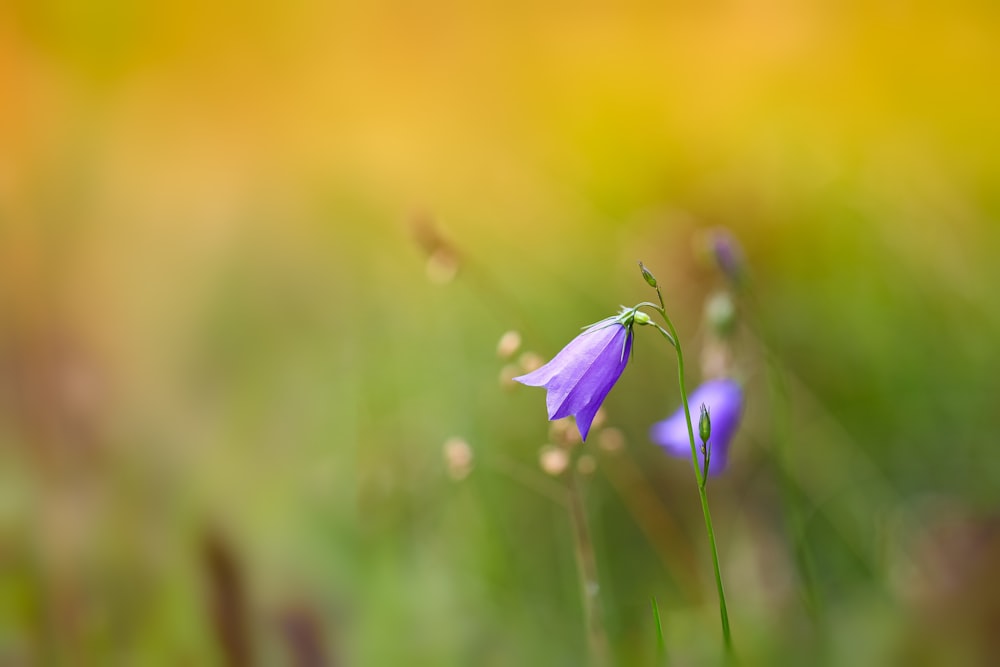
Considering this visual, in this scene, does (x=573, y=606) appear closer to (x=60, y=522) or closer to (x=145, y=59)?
(x=60, y=522)

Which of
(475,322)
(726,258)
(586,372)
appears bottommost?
(586,372)

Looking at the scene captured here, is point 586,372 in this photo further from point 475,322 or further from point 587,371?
point 475,322

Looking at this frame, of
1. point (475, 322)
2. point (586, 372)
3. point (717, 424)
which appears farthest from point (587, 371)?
point (475, 322)

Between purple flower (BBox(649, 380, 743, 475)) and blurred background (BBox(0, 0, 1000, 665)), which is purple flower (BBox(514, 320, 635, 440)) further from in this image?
purple flower (BBox(649, 380, 743, 475))

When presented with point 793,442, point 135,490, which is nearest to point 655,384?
point 793,442

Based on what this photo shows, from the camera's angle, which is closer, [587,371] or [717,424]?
[587,371]

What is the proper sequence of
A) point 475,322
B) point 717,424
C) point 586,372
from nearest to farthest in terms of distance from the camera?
point 586,372 → point 717,424 → point 475,322

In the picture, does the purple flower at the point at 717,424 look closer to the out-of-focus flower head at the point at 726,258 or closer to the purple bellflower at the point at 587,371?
the out-of-focus flower head at the point at 726,258

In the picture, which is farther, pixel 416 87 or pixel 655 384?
pixel 416 87

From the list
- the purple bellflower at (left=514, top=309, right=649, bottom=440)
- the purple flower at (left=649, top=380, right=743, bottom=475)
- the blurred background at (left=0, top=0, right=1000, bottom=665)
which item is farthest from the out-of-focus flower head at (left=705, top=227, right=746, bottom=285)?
the purple bellflower at (left=514, top=309, right=649, bottom=440)
